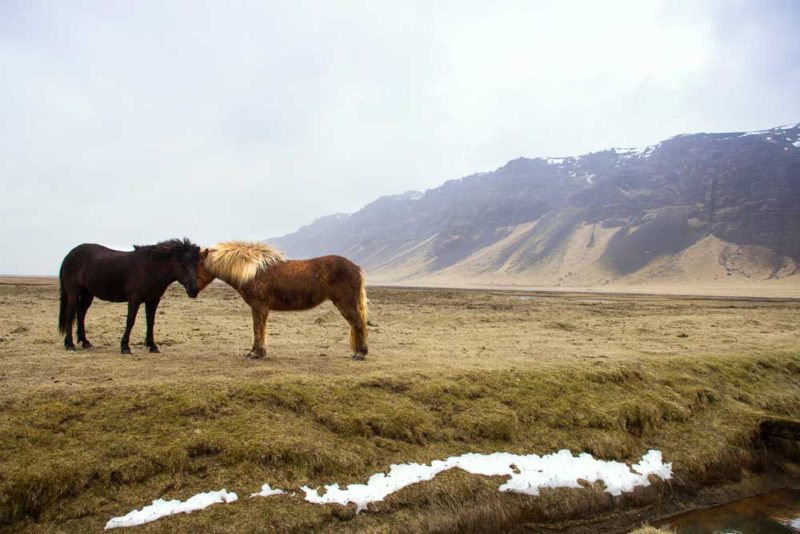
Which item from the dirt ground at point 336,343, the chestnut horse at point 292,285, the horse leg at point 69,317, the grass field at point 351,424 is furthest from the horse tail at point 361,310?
the horse leg at point 69,317

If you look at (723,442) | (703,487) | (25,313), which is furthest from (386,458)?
(25,313)

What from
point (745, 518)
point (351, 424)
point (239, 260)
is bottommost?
point (745, 518)

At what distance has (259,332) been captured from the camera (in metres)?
11.8

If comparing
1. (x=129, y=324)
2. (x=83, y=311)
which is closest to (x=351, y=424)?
(x=129, y=324)

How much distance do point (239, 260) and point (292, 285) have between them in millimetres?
1606

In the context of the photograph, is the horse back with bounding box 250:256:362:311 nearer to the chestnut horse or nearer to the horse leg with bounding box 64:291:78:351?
the chestnut horse

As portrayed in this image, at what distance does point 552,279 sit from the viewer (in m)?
139

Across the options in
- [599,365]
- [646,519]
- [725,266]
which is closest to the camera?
[646,519]

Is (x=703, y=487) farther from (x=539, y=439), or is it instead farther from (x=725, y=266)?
(x=725, y=266)

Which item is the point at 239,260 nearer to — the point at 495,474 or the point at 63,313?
the point at 63,313

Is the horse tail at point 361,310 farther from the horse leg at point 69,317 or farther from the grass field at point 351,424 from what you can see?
the horse leg at point 69,317

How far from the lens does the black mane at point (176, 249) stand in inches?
485

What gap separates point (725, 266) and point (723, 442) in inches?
5145

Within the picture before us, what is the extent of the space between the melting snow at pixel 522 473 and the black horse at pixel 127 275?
23.6ft
